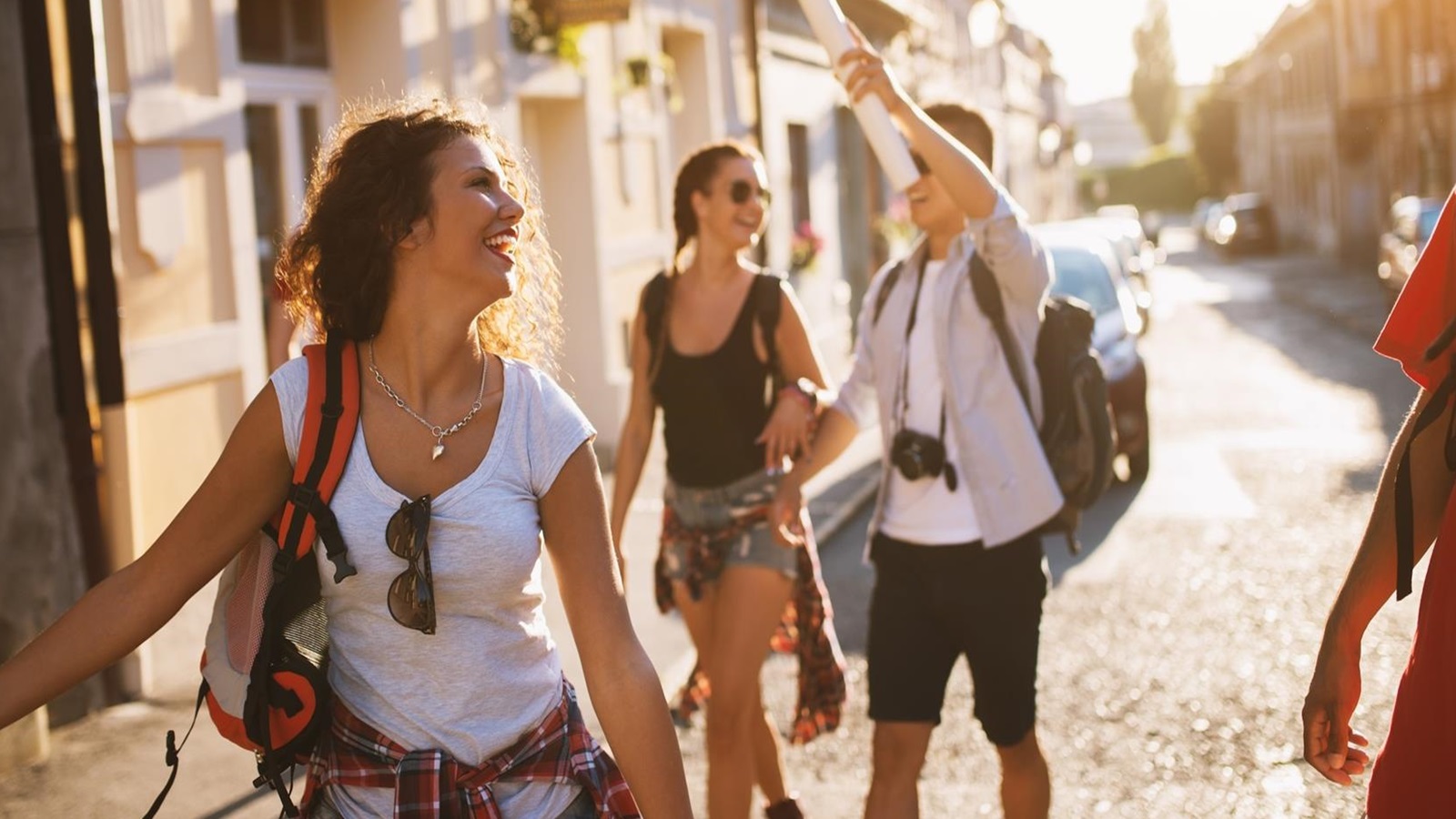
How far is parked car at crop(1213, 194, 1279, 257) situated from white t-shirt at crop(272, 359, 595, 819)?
174 ft

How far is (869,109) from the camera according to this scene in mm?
4055

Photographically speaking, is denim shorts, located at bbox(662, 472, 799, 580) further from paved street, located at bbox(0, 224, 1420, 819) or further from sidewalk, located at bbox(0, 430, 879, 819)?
sidewalk, located at bbox(0, 430, 879, 819)

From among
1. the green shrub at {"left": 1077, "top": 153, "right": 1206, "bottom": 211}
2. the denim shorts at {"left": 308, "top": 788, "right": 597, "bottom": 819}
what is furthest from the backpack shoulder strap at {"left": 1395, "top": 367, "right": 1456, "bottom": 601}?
the green shrub at {"left": 1077, "top": 153, "right": 1206, "bottom": 211}

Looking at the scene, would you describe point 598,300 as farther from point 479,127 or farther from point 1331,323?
point 1331,323

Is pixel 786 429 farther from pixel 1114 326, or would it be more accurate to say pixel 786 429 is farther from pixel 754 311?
pixel 1114 326

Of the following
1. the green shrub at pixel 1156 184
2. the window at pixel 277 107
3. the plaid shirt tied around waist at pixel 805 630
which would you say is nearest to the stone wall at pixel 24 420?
the window at pixel 277 107

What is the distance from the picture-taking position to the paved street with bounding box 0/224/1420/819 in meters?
5.88

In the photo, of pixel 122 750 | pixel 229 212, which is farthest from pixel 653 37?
pixel 122 750

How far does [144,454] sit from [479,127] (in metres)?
5.48

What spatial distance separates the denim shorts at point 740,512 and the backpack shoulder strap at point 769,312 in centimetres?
34

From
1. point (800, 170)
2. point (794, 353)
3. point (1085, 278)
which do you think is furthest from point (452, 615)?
point (800, 170)

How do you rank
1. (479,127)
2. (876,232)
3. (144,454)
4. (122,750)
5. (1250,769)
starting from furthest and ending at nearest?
(876,232), (144,454), (122,750), (1250,769), (479,127)

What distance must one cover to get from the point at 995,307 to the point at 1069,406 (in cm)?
32

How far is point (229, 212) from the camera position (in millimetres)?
8477
